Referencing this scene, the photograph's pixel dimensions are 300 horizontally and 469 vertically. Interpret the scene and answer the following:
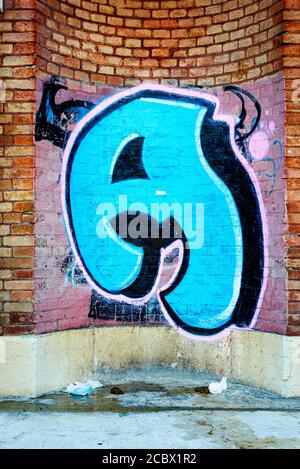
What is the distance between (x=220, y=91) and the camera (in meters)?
5.02

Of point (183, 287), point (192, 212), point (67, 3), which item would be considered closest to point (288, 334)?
point (183, 287)

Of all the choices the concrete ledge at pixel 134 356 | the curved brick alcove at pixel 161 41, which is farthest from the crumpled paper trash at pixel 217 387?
the curved brick alcove at pixel 161 41

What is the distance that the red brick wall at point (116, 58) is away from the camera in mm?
4398

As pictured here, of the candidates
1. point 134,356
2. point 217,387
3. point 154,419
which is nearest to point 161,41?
point 134,356

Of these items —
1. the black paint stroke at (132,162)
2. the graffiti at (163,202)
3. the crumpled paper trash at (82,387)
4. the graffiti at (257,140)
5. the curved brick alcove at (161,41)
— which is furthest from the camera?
the black paint stroke at (132,162)

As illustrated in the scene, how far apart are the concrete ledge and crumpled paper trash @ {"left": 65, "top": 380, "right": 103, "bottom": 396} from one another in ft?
0.29

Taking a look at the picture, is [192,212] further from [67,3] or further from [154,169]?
[67,3]

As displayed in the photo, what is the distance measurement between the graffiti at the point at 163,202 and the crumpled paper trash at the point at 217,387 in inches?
20.4

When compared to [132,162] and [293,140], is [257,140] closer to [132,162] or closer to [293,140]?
[293,140]

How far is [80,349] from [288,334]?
189 centimetres

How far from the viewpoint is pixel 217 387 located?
4.59m

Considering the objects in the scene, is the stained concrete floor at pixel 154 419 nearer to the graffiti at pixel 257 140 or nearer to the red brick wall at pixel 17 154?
the red brick wall at pixel 17 154

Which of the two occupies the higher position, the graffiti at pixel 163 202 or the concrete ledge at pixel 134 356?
the graffiti at pixel 163 202

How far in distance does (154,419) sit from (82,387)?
0.98 meters
